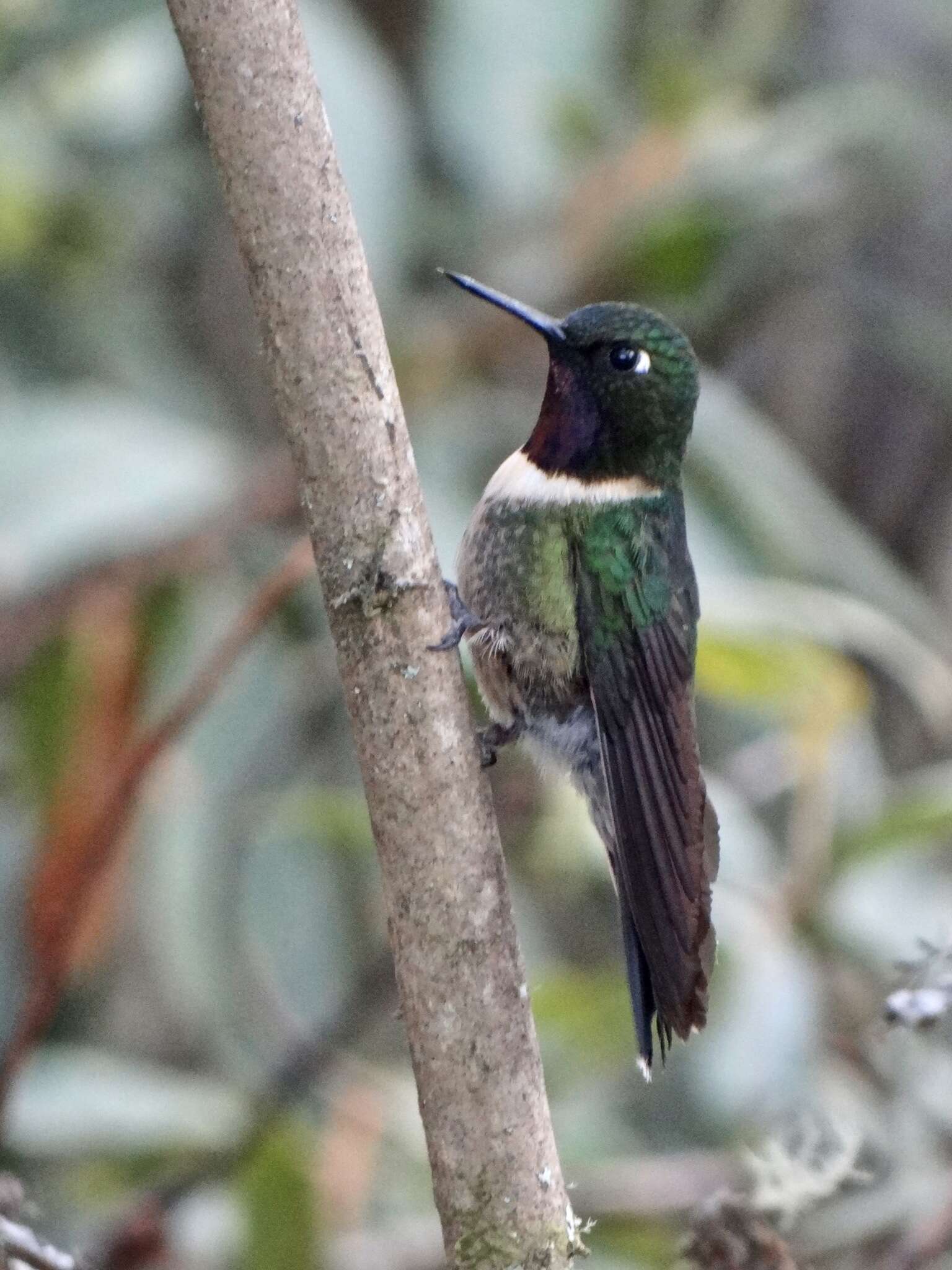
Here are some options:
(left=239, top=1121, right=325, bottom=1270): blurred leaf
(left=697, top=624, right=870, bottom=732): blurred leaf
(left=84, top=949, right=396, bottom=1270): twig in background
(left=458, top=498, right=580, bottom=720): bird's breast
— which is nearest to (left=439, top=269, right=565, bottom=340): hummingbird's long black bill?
(left=458, top=498, right=580, bottom=720): bird's breast

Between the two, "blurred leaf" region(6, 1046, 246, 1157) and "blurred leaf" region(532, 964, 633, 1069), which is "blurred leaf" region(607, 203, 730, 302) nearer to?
"blurred leaf" region(532, 964, 633, 1069)

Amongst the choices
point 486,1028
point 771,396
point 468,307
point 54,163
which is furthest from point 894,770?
point 486,1028

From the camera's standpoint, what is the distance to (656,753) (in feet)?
6.67

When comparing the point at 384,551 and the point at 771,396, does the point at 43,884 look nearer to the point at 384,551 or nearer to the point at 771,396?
the point at 384,551

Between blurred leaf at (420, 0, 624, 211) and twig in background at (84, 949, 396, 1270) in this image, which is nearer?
twig in background at (84, 949, 396, 1270)

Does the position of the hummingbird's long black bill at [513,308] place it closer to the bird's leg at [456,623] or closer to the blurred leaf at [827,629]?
the bird's leg at [456,623]

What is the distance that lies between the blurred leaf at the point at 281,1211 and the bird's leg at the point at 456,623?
0.96 m

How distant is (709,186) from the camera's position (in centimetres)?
370

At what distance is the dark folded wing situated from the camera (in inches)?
71.7

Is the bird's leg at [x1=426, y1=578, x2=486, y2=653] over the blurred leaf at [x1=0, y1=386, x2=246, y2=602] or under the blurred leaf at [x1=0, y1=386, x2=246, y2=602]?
under

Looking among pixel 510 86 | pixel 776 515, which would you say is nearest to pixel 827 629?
pixel 776 515

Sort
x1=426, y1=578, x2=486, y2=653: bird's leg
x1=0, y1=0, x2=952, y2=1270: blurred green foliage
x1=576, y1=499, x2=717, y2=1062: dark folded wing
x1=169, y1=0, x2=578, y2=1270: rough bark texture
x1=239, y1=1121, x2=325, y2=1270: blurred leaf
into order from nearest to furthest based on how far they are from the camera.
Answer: x1=169, y1=0, x2=578, y2=1270: rough bark texture → x1=426, y1=578, x2=486, y2=653: bird's leg → x1=576, y1=499, x2=717, y2=1062: dark folded wing → x1=239, y1=1121, x2=325, y2=1270: blurred leaf → x1=0, y1=0, x2=952, y2=1270: blurred green foliage

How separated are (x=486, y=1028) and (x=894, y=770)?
13.5ft

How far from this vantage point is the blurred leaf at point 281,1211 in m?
2.66
